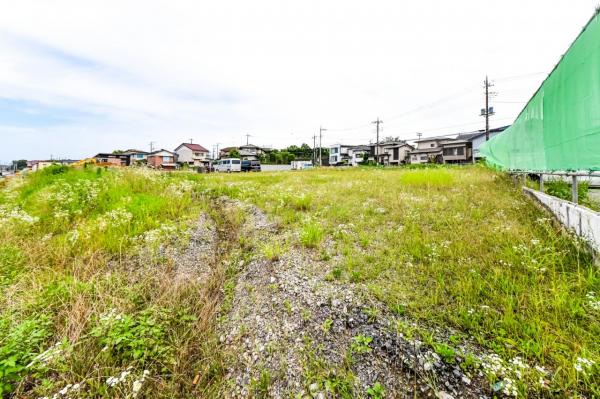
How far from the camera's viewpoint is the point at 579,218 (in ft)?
11.3

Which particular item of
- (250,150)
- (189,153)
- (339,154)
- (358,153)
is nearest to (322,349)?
(358,153)

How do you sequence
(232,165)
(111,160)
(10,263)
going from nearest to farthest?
(10,263), (111,160), (232,165)

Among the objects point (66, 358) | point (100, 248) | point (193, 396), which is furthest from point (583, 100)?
point (100, 248)

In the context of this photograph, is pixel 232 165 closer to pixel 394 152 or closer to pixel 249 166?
pixel 249 166

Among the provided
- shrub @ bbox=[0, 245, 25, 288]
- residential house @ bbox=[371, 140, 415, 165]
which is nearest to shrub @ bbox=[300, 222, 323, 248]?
shrub @ bbox=[0, 245, 25, 288]

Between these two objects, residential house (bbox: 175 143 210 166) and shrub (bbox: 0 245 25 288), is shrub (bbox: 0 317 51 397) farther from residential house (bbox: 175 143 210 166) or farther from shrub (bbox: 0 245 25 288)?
residential house (bbox: 175 143 210 166)

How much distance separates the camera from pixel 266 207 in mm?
7539

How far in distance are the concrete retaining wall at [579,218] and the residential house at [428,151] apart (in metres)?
43.4

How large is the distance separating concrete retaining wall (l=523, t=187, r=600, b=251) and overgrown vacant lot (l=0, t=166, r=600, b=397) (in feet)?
0.62

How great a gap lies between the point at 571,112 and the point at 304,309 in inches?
192

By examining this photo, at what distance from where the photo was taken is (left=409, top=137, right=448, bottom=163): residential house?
43838 millimetres

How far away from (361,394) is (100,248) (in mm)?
4851

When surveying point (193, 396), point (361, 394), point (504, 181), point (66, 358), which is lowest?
point (193, 396)

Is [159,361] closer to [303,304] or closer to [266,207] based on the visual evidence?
[303,304]
